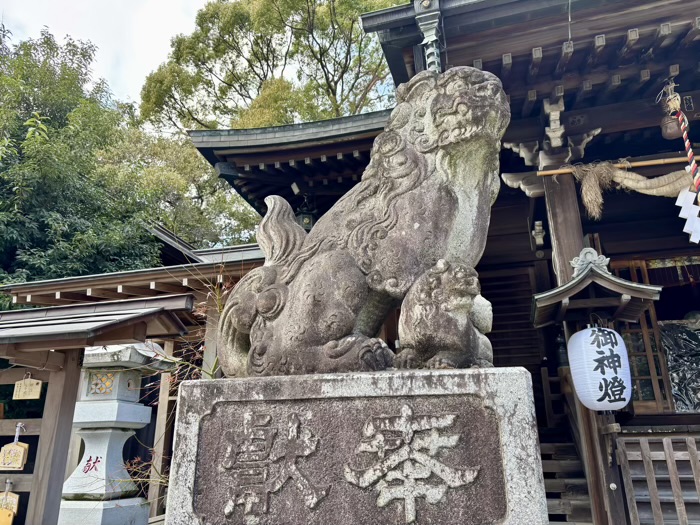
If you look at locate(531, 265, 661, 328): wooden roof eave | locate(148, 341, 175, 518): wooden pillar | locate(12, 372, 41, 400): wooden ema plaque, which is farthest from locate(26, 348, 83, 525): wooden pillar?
locate(531, 265, 661, 328): wooden roof eave

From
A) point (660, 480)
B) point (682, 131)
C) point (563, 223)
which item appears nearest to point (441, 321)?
point (563, 223)

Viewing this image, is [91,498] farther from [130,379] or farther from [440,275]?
[440,275]

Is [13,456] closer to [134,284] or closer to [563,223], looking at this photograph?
[134,284]

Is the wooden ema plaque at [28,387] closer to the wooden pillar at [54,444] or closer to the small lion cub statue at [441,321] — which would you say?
the wooden pillar at [54,444]

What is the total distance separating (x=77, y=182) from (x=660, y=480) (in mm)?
11952

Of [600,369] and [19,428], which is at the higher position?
[600,369]

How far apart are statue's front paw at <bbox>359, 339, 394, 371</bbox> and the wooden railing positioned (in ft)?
9.71

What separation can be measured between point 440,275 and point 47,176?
1084 cm

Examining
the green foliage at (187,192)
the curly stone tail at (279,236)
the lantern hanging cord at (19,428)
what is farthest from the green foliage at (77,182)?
the curly stone tail at (279,236)

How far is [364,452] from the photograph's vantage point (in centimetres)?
178

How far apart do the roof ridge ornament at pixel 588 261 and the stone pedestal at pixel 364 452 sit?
111 inches

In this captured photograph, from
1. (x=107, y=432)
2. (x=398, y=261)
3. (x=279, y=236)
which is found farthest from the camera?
(x=107, y=432)

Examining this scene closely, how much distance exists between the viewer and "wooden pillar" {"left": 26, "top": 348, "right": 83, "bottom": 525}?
170 inches

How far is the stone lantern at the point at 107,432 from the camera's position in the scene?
4305 millimetres
